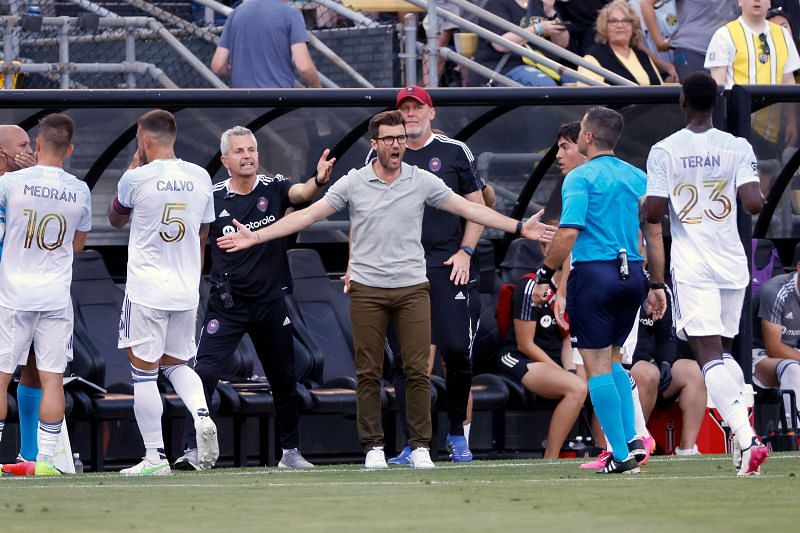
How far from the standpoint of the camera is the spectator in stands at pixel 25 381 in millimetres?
9555

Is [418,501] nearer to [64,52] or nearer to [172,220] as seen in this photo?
[172,220]

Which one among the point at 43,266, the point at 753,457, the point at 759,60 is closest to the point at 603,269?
the point at 753,457

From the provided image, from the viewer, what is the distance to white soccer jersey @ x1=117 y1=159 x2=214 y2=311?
9.02m

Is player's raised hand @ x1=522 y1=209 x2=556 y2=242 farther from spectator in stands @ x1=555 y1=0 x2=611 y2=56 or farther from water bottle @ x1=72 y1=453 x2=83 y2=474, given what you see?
spectator in stands @ x1=555 y1=0 x2=611 y2=56

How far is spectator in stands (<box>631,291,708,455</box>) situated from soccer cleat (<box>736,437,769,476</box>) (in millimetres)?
3367

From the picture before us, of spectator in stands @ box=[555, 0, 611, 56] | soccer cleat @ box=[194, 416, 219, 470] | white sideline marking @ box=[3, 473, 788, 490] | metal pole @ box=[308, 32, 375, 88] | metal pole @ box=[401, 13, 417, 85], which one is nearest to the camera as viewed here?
white sideline marking @ box=[3, 473, 788, 490]

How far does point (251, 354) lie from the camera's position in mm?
12188

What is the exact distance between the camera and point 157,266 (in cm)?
905

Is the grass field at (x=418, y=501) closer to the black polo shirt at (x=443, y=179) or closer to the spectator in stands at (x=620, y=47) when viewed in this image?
the black polo shirt at (x=443, y=179)

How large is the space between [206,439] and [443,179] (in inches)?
82.0

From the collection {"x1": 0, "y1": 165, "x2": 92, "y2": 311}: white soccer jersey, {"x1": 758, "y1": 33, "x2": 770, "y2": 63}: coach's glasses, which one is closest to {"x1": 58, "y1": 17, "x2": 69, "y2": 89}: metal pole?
{"x1": 0, "y1": 165, "x2": 92, "y2": 311}: white soccer jersey

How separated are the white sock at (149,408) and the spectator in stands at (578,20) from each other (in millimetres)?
6181

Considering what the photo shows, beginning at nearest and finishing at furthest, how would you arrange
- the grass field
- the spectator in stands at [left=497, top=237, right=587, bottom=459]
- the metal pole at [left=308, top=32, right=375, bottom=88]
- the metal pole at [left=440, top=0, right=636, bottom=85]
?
1. the grass field
2. the spectator in stands at [left=497, top=237, right=587, bottom=459]
3. the metal pole at [left=440, top=0, right=636, bottom=85]
4. the metal pole at [left=308, top=32, right=375, bottom=88]

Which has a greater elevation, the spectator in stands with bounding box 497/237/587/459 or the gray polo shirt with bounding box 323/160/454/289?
the gray polo shirt with bounding box 323/160/454/289
